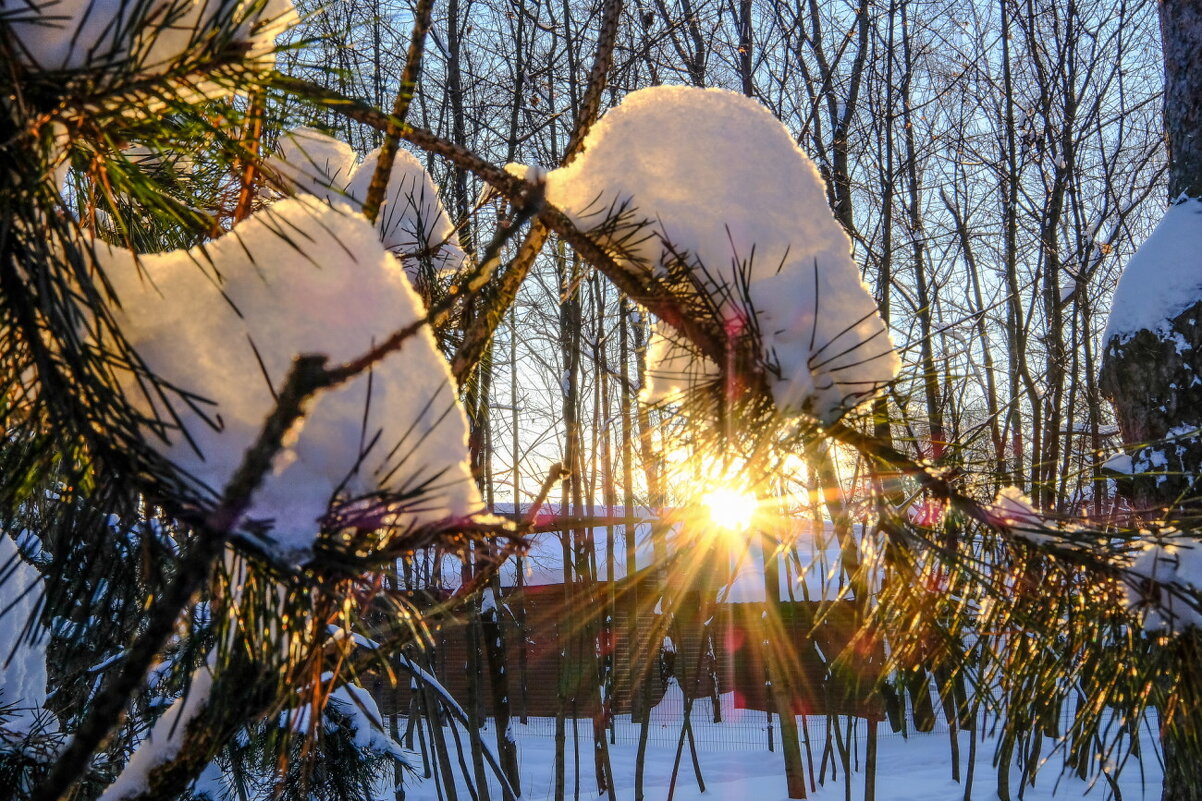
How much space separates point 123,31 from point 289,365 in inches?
9.7

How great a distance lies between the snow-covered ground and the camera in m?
7.30

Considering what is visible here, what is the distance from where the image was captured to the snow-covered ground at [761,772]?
24.0 feet

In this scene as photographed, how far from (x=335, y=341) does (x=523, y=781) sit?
34.3ft

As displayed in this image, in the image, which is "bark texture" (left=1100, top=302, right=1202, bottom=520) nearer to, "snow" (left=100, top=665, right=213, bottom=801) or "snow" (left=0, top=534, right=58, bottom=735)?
"snow" (left=100, top=665, right=213, bottom=801)

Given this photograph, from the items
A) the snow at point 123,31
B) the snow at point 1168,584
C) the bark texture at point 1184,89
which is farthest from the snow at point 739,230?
the bark texture at point 1184,89

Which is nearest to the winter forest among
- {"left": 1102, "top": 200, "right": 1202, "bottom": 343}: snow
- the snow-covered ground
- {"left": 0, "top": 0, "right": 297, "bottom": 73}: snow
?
{"left": 0, "top": 0, "right": 297, "bottom": 73}: snow

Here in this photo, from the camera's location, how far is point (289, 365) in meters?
0.62

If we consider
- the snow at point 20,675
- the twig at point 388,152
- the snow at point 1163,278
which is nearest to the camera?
the twig at point 388,152

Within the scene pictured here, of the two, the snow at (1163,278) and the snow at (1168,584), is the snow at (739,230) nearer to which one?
the snow at (1168,584)

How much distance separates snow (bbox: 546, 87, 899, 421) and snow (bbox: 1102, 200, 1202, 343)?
8.77ft

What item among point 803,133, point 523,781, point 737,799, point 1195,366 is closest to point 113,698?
point 1195,366

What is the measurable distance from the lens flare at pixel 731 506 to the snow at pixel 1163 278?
8.65 ft

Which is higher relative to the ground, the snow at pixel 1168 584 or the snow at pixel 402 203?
the snow at pixel 402 203

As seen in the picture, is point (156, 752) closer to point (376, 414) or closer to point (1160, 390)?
point (376, 414)
